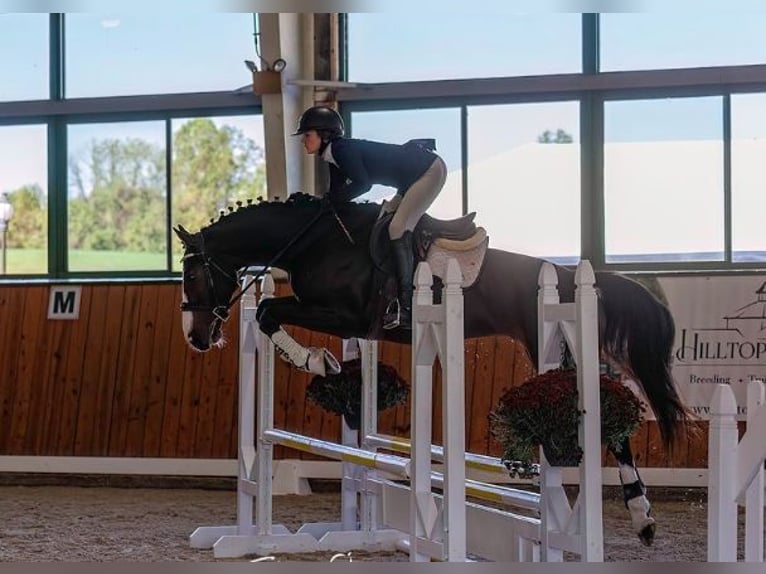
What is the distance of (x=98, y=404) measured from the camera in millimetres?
7398

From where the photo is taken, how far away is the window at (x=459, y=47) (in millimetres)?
7000

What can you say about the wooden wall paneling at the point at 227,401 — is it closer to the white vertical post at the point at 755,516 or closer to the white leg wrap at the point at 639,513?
the white leg wrap at the point at 639,513

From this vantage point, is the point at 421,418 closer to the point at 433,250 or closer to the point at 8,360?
the point at 433,250

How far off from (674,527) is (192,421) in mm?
3296

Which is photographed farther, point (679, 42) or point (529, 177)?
point (529, 177)

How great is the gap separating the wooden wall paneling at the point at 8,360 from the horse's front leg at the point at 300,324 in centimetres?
399

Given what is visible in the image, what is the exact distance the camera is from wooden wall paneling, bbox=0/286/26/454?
7508mm

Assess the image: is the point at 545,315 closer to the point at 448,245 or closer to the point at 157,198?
the point at 448,245

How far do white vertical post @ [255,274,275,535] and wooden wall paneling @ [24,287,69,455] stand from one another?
2987 mm

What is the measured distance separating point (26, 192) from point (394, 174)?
4.54 metres

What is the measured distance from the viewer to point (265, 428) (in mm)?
4941

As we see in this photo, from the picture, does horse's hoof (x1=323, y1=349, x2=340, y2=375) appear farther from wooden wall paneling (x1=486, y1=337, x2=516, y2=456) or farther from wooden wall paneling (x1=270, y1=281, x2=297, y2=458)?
wooden wall paneling (x1=270, y1=281, x2=297, y2=458)

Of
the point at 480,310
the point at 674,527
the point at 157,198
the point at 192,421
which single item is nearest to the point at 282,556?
the point at 480,310

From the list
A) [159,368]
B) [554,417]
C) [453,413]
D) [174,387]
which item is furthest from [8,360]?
[554,417]
